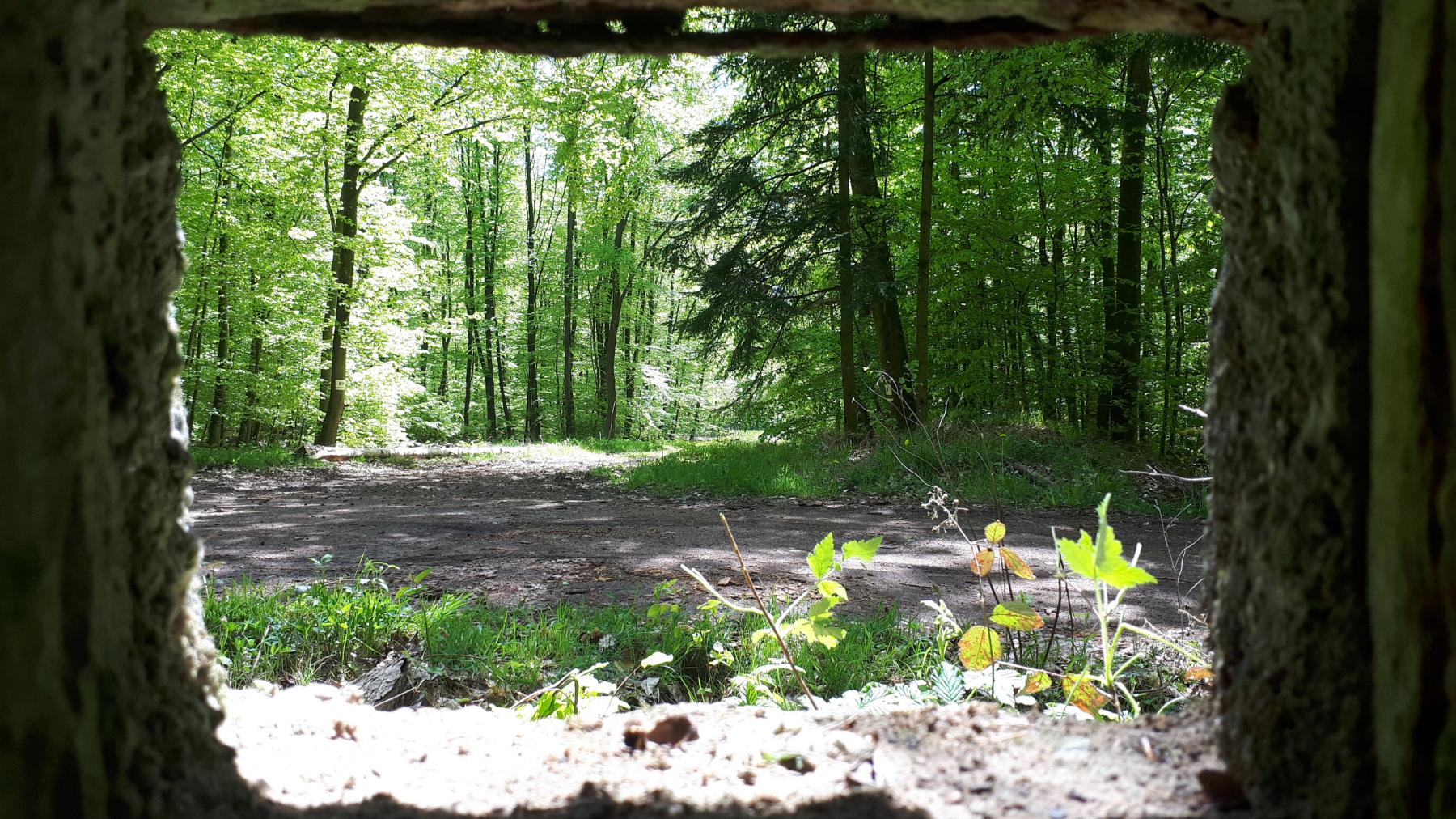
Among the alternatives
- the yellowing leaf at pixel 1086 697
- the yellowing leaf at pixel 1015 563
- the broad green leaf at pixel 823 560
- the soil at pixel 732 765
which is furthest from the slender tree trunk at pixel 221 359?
the yellowing leaf at pixel 1086 697

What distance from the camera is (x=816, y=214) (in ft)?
42.7

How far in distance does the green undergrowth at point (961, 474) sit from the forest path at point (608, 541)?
51 centimetres

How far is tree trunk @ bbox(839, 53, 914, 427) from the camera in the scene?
11938 mm

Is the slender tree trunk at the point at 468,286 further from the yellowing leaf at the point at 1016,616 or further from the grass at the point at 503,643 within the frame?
the yellowing leaf at the point at 1016,616

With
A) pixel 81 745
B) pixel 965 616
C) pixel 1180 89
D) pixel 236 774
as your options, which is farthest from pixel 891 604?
pixel 1180 89

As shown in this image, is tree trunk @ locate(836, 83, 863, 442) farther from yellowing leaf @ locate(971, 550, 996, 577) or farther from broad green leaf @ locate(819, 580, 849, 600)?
broad green leaf @ locate(819, 580, 849, 600)

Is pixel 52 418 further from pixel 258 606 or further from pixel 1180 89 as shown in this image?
pixel 1180 89

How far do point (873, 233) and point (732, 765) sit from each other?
40.1 feet

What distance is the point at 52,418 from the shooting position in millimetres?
947

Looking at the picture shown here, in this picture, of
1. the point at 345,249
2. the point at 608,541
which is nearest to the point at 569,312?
the point at 345,249

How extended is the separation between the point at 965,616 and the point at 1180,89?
1282cm

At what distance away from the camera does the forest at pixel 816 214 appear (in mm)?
11891

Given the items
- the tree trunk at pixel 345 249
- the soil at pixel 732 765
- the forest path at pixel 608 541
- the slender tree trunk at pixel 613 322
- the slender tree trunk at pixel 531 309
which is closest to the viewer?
the soil at pixel 732 765

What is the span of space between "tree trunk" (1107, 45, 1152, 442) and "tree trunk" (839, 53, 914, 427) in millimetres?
3194
